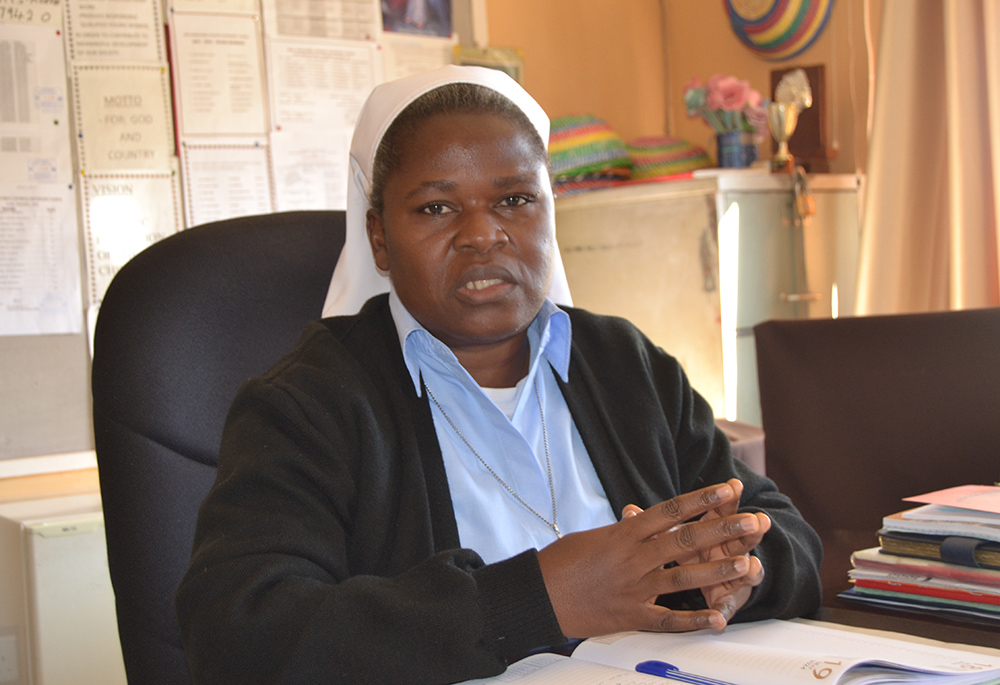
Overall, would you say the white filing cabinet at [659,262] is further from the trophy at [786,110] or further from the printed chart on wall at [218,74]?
the printed chart on wall at [218,74]

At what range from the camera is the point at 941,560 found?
933mm

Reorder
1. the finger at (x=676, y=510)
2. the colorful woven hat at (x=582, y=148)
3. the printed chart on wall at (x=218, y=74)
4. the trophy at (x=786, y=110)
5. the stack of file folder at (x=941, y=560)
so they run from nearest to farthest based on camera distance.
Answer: the finger at (x=676, y=510), the stack of file folder at (x=941, y=560), the printed chart on wall at (x=218, y=74), the trophy at (x=786, y=110), the colorful woven hat at (x=582, y=148)

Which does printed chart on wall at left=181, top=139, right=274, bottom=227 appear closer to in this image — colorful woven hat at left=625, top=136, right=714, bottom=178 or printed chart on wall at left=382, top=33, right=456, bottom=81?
printed chart on wall at left=382, top=33, right=456, bottom=81

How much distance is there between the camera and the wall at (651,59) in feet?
10.6

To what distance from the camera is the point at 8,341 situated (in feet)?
A: 7.32

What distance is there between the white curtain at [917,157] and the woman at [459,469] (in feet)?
5.28

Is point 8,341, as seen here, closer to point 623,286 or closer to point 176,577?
point 176,577

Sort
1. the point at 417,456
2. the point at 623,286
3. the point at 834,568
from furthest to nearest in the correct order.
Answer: the point at 623,286
the point at 834,568
the point at 417,456

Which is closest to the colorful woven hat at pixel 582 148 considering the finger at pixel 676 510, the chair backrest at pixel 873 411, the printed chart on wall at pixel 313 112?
the printed chart on wall at pixel 313 112

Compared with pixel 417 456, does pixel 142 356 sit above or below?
above

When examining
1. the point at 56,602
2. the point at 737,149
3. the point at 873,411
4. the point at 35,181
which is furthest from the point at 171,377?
the point at 737,149

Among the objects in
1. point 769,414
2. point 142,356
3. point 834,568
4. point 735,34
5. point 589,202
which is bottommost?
point 834,568

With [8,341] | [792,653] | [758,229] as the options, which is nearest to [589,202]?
[758,229]

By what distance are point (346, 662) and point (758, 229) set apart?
93.8 inches
